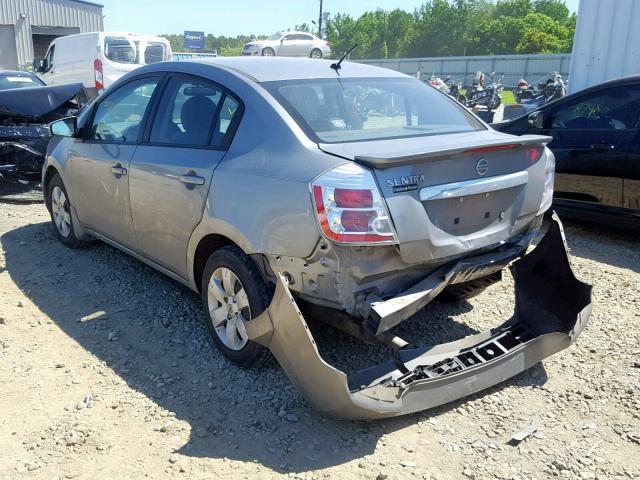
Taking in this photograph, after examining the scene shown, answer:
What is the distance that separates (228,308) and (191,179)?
797mm

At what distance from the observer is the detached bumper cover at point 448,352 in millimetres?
2775

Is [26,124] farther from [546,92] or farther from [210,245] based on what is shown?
[546,92]

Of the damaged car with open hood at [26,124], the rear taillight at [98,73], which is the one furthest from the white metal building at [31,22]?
the damaged car with open hood at [26,124]

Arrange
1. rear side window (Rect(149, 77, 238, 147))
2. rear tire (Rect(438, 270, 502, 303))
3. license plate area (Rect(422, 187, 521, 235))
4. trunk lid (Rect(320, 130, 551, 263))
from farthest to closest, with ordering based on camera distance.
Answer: rear tire (Rect(438, 270, 502, 303)) → rear side window (Rect(149, 77, 238, 147)) → license plate area (Rect(422, 187, 521, 235)) → trunk lid (Rect(320, 130, 551, 263))

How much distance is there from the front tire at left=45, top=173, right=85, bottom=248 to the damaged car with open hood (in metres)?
2.09

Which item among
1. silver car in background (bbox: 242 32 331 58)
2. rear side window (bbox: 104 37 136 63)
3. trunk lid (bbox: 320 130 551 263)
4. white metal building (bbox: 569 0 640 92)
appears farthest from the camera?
silver car in background (bbox: 242 32 331 58)

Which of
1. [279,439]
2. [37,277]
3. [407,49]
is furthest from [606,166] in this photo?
[407,49]

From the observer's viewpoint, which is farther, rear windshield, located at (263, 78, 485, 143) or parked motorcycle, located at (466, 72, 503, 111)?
parked motorcycle, located at (466, 72, 503, 111)

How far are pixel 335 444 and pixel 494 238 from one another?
1.39m

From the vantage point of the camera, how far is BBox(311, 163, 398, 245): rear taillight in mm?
2793

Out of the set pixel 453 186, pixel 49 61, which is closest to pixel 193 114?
pixel 453 186

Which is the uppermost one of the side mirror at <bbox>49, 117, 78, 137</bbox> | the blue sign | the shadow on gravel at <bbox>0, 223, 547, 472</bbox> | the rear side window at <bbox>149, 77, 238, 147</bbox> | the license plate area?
the blue sign

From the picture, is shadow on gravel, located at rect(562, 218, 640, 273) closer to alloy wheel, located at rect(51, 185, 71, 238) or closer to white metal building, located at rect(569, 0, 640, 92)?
white metal building, located at rect(569, 0, 640, 92)

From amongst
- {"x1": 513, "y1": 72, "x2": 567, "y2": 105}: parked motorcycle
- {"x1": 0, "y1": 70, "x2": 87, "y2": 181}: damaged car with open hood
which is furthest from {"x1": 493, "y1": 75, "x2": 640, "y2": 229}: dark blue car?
{"x1": 513, "y1": 72, "x2": 567, "y2": 105}: parked motorcycle
